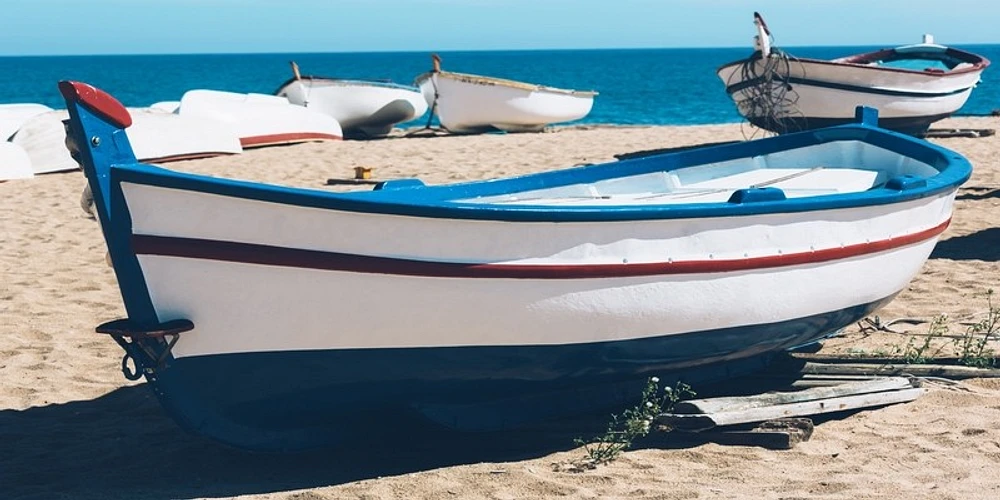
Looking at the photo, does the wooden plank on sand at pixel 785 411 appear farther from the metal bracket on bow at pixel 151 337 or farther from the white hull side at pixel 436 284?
the metal bracket on bow at pixel 151 337

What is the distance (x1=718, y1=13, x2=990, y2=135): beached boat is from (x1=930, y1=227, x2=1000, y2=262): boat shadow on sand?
4.86 metres

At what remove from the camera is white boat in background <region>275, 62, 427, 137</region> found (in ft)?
62.4

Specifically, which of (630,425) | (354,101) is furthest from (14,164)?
(630,425)

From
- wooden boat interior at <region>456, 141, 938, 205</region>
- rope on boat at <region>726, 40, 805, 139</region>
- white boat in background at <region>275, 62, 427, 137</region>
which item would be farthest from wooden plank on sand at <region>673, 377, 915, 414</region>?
white boat in background at <region>275, 62, 427, 137</region>

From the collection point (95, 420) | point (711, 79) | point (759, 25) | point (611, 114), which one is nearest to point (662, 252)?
point (95, 420)

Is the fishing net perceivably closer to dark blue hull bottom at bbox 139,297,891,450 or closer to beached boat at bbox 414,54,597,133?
beached boat at bbox 414,54,597,133

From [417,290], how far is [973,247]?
5596 millimetres

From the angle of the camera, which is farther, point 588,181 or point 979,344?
point 588,181

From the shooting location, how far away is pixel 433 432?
493 cm

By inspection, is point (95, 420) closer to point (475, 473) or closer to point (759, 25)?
point (475, 473)

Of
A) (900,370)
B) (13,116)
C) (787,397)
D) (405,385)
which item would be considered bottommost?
(900,370)

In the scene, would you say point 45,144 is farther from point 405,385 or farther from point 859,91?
point 405,385

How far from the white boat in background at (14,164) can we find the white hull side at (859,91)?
323 inches

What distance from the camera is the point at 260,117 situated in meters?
16.4
